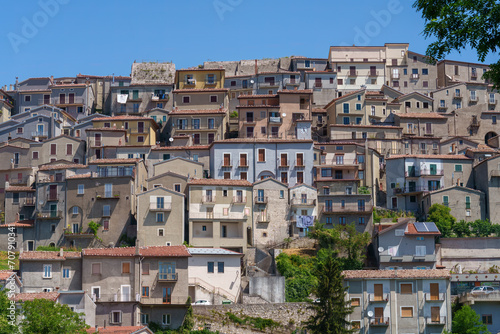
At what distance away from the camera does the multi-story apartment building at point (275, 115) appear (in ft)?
269

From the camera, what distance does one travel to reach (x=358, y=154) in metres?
77.6

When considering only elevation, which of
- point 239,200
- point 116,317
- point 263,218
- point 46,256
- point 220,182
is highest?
point 220,182

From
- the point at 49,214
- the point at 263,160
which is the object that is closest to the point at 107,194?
the point at 49,214

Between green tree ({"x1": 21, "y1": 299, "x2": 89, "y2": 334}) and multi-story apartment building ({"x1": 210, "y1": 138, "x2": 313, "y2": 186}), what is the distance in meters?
34.6

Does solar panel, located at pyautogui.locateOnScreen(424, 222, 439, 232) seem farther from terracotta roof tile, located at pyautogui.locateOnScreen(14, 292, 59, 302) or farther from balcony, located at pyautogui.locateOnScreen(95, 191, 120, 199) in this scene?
terracotta roof tile, located at pyautogui.locateOnScreen(14, 292, 59, 302)

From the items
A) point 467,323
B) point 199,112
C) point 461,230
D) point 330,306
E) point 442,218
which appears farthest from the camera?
point 199,112

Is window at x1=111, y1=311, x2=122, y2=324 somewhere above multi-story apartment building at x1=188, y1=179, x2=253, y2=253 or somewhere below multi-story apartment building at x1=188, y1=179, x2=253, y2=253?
below

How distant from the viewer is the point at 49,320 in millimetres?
37500

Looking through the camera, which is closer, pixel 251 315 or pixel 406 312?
pixel 251 315

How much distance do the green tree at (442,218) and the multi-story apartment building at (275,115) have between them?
59.5 ft

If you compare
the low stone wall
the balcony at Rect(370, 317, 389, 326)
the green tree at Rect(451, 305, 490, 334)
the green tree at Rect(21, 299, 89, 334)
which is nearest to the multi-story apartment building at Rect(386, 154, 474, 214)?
the green tree at Rect(451, 305, 490, 334)

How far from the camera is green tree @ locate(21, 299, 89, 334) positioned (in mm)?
37188

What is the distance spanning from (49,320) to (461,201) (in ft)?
141

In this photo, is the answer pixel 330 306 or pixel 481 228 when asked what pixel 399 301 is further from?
pixel 481 228
